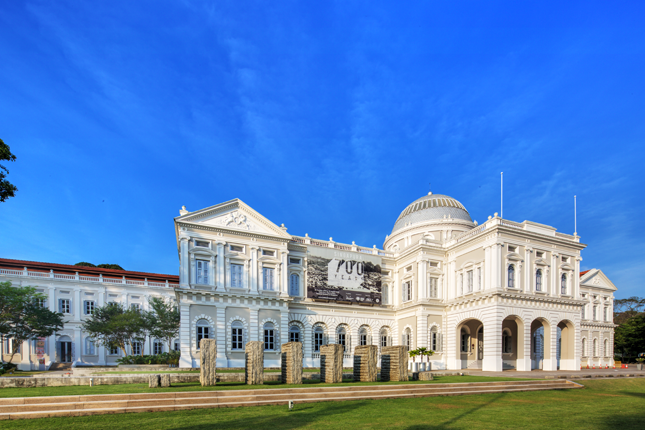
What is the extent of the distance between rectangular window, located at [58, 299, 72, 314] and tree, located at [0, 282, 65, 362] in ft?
20.7

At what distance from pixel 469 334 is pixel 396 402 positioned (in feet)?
89.8

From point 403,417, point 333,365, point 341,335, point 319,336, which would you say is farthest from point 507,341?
point 403,417

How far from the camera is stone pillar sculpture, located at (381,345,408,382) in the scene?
2080 cm

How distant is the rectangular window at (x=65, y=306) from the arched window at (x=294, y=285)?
2808 cm

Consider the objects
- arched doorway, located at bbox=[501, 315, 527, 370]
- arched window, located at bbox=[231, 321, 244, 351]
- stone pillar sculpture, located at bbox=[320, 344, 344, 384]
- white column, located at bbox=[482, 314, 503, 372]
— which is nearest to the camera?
stone pillar sculpture, located at bbox=[320, 344, 344, 384]

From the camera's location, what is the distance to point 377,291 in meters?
41.4

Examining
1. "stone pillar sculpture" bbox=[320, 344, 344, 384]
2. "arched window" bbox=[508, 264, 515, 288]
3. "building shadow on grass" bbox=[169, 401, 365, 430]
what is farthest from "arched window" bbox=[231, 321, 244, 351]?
"arched window" bbox=[508, 264, 515, 288]

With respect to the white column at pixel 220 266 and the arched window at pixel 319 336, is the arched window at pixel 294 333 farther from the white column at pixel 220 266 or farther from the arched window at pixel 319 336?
the white column at pixel 220 266

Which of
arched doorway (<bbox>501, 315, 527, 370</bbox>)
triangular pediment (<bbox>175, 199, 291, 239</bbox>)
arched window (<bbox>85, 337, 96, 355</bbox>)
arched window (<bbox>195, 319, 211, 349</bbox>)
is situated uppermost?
triangular pediment (<bbox>175, 199, 291, 239</bbox>)

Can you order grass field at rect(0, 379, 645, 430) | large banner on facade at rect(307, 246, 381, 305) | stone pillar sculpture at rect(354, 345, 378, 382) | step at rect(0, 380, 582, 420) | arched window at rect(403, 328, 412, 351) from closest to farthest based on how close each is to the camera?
grass field at rect(0, 379, 645, 430) → step at rect(0, 380, 582, 420) → stone pillar sculpture at rect(354, 345, 378, 382) → arched window at rect(403, 328, 412, 351) → large banner on facade at rect(307, 246, 381, 305)

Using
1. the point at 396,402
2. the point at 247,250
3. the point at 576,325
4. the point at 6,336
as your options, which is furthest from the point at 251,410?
the point at 6,336

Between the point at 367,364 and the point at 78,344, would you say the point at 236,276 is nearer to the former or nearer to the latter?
the point at 367,364

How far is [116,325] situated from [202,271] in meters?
12.5

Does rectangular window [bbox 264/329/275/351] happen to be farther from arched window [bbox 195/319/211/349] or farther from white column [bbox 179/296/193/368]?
white column [bbox 179/296/193/368]
